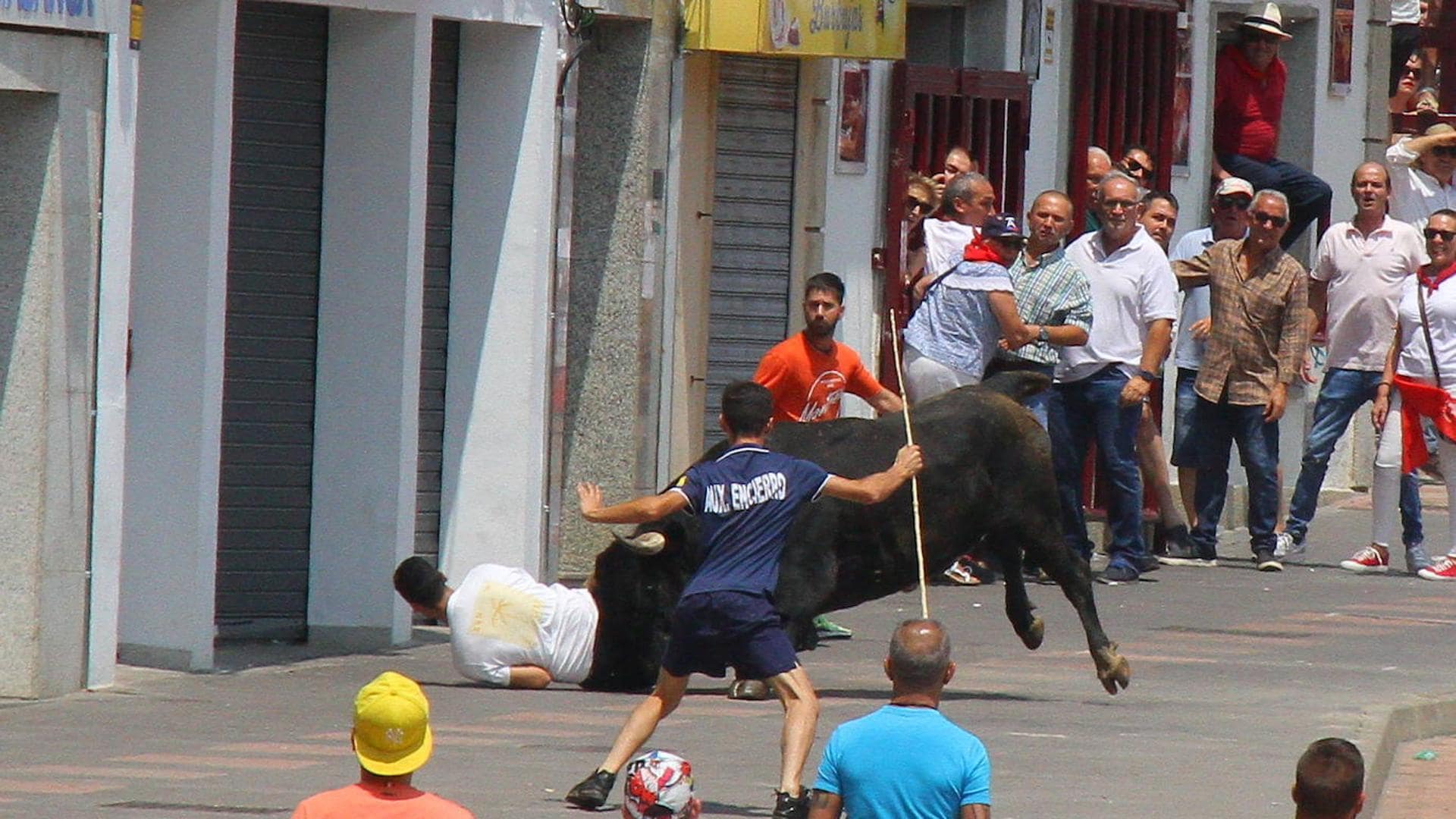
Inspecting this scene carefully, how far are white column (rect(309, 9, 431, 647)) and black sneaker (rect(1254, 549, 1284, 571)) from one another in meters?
5.73

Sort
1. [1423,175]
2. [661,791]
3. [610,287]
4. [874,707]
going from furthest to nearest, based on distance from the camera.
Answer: [1423,175]
[610,287]
[874,707]
[661,791]

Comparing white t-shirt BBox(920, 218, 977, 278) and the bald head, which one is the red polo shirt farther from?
the bald head

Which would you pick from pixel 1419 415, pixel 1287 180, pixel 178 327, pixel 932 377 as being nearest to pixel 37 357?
pixel 178 327

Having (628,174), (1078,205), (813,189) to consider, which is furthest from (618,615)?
(1078,205)

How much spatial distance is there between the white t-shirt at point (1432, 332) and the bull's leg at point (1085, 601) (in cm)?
503

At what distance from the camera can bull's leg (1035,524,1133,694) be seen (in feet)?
39.5

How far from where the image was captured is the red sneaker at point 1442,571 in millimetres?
17141

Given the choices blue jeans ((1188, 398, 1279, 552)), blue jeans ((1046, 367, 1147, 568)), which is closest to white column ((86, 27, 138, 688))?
blue jeans ((1046, 367, 1147, 568))

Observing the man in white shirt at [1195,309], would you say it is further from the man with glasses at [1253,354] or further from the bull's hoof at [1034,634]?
the bull's hoof at [1034,634]

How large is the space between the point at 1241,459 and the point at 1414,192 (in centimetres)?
523

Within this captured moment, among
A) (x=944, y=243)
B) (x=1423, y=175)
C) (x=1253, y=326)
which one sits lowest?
(x=1253, y=326)

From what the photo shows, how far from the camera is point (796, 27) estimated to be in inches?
627

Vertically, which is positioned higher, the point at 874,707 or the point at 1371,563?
the point at 1371,563

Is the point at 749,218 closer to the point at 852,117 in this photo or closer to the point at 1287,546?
the point at 852,117
